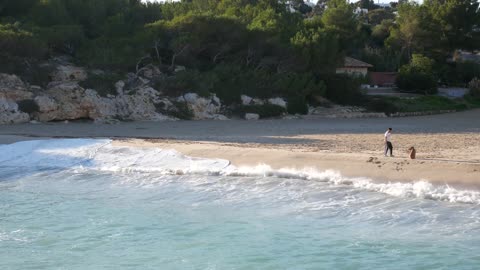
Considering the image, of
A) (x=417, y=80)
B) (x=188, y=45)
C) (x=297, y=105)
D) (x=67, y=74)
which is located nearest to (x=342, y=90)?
(x=297, y=105)

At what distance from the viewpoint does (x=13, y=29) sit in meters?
29.4

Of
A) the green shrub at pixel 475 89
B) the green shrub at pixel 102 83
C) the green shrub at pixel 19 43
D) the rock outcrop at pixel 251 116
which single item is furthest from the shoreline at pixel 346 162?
the green shrub at pixel 475 89

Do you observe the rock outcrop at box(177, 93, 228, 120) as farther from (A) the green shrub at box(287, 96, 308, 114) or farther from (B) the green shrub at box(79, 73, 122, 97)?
(A) the green shrub at box(287, 96, 308, 114)

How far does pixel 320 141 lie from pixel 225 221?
30.3 feet

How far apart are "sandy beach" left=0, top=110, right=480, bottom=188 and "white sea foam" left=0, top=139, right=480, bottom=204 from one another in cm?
31

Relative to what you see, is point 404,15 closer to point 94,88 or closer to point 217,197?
point 94,88

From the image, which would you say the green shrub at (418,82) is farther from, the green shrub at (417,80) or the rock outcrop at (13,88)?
the rock outcrop at (13,88)

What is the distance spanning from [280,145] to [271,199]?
6.07 meters

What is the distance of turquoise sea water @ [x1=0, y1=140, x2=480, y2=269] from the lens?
9.45 metres

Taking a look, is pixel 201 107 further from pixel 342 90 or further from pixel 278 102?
pixel 342 90

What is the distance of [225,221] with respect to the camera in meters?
11.6

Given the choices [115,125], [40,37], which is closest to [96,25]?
[40,37]

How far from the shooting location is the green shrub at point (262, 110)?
31.0 m

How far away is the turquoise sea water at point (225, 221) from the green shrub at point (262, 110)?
46.0 ft
